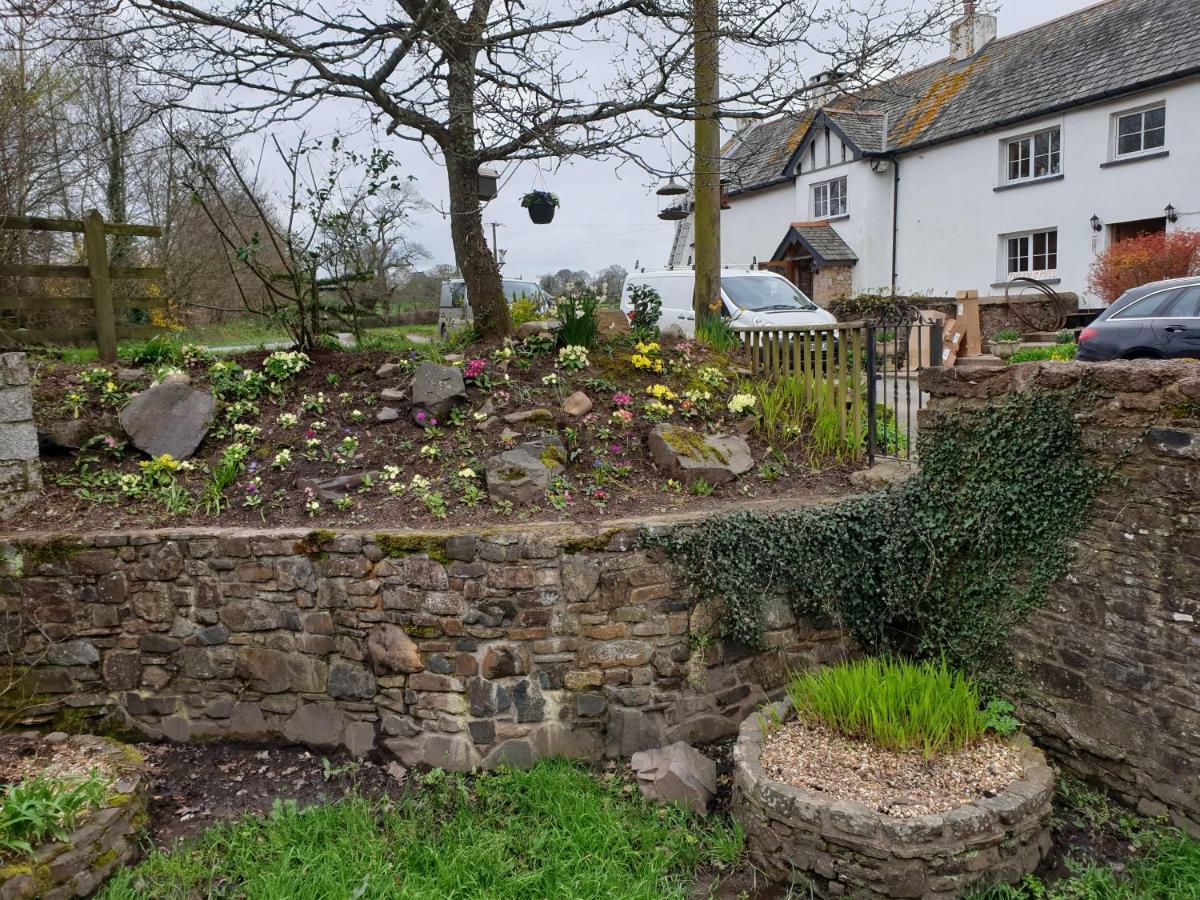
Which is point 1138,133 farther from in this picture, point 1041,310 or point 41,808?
point 41,808

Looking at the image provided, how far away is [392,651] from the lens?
163 inches

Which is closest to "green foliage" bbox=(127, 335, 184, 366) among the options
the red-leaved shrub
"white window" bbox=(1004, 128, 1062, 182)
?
the red-leaved shrub

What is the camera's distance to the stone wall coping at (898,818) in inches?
123

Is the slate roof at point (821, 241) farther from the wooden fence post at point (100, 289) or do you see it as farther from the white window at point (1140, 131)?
the wooden fence post at point (100, 289)

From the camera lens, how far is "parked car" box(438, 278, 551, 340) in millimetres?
11836

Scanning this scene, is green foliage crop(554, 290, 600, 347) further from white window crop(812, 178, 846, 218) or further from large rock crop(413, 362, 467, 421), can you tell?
white window crop(812, 178, 846, 218)

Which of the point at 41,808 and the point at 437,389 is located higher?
the point at 437,389

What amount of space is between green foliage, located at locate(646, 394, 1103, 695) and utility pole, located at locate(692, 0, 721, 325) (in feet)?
9.21

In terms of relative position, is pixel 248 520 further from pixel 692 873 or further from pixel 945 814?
pixel 945 814

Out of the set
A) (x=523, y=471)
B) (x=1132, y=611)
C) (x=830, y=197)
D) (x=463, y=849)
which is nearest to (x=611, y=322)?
(x=523, y=471)

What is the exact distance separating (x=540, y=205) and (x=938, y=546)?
16.3 feet

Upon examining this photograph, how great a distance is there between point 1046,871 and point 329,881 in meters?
3.10

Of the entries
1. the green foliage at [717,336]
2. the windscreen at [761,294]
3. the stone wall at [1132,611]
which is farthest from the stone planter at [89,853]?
the windscreen at [761,294]

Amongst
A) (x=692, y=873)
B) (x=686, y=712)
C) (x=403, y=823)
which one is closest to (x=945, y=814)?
(x=692, y=873)
